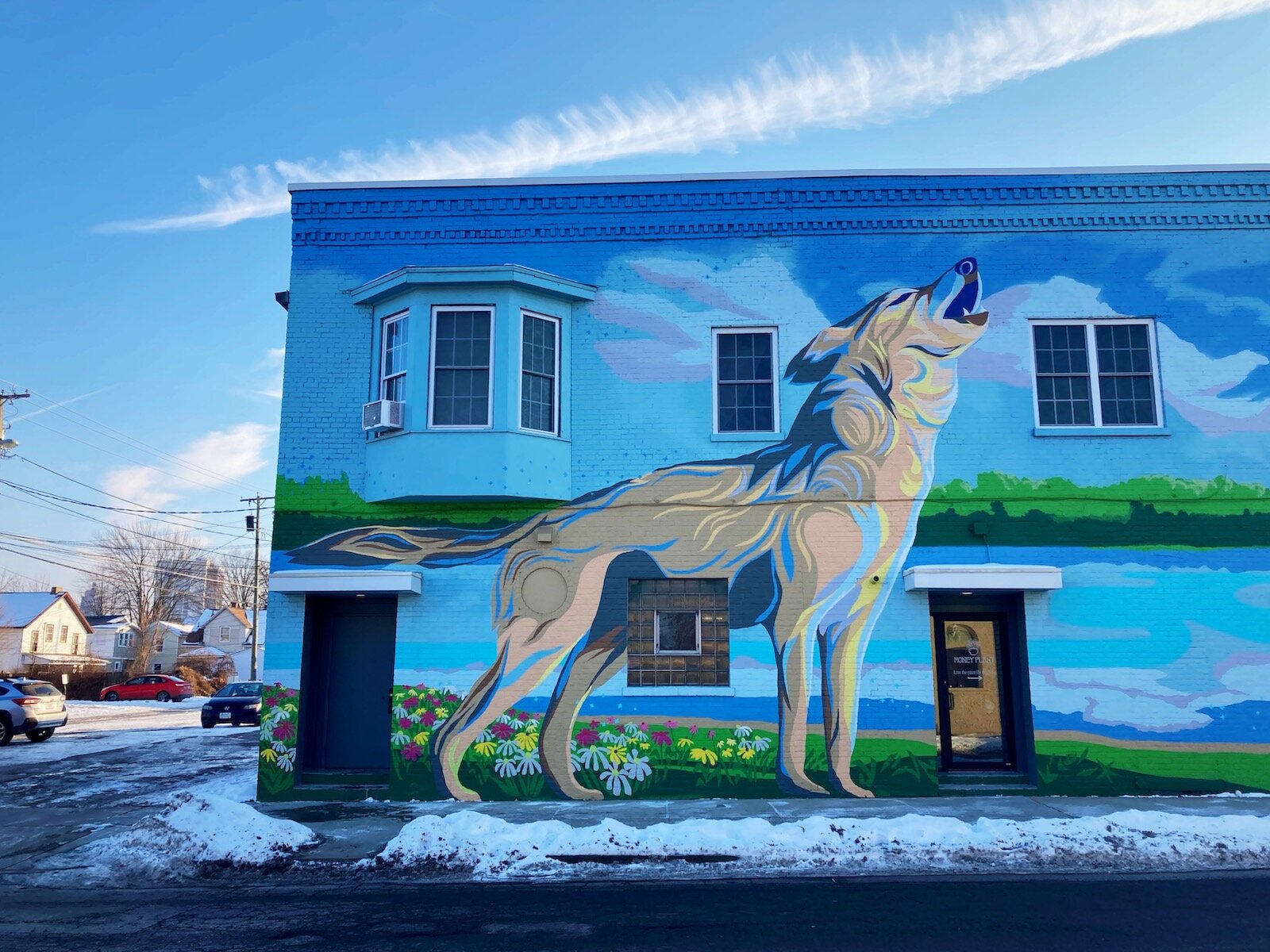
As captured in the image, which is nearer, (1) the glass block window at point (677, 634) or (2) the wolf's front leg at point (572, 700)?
(2) the wolf's front leg at point (572, 700)

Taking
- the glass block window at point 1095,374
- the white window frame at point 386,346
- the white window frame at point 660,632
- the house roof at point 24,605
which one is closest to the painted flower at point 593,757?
the white window frame at point 660,632

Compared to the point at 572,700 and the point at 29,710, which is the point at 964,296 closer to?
the point at 572,700

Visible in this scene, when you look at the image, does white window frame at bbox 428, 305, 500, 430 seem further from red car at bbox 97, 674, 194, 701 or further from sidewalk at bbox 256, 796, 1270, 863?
red car at bbox 97, 674, 194, 701

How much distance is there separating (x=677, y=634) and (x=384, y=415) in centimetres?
462

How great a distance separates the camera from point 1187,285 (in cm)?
1252

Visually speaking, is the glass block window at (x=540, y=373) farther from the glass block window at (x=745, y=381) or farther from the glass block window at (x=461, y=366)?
the glass block window at (x=745, y=381)

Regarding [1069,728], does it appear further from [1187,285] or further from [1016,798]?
[1187,285]

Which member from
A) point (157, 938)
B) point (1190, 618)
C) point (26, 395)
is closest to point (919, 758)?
point (1190, 618)

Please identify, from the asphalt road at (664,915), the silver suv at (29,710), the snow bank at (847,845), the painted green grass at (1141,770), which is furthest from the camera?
the silver suv at (29,710)

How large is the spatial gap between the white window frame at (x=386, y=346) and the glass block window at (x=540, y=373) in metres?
1.53

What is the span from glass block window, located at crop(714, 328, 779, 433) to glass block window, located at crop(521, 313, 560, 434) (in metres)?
2.14

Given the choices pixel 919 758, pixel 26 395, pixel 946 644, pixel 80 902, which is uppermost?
pixel 26 395

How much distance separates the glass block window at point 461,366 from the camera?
1206cm

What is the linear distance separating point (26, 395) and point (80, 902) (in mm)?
27747
